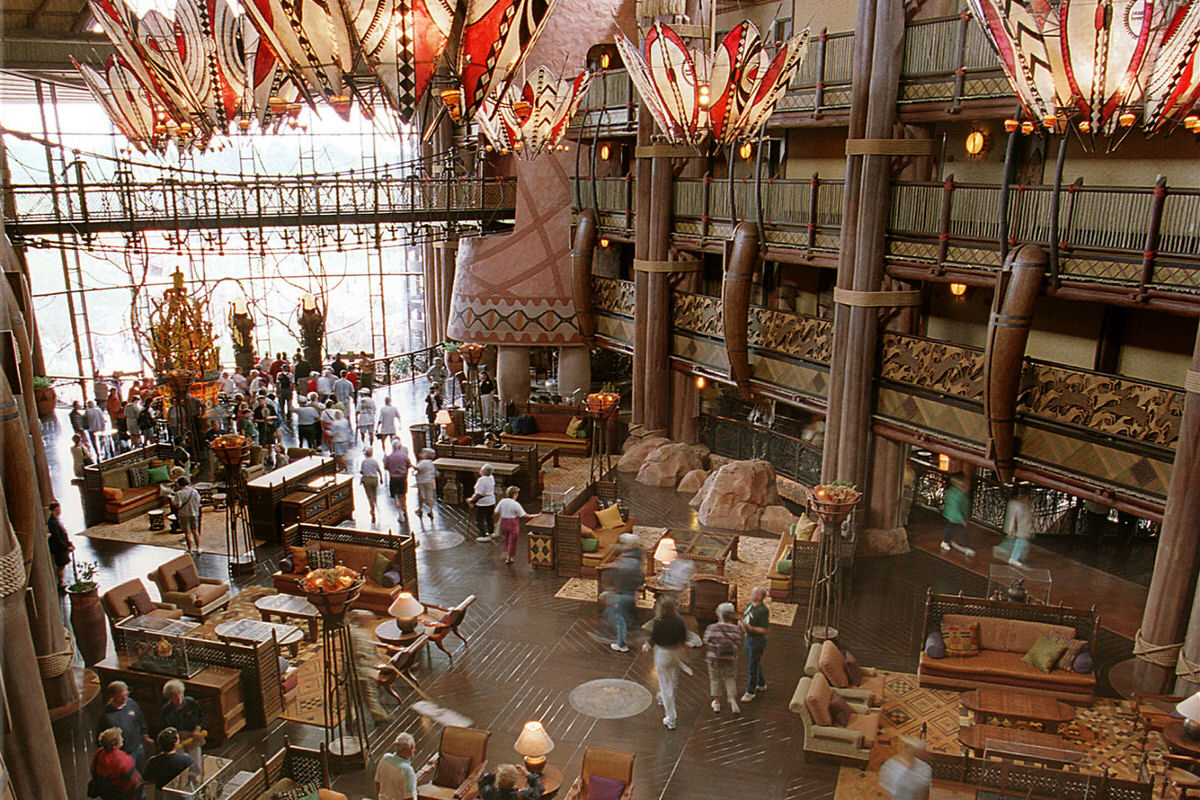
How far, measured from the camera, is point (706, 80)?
337 inches

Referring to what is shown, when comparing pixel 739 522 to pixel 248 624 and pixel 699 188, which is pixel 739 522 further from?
pixel 248 624

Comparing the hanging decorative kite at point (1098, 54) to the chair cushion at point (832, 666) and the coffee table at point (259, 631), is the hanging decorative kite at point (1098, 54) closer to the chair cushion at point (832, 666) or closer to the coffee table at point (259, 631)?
the chair cushion at point (832, 666)

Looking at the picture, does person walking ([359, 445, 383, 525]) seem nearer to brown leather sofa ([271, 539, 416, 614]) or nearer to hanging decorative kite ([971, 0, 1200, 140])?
brown leather sofa ([271, 539, 416, 614])

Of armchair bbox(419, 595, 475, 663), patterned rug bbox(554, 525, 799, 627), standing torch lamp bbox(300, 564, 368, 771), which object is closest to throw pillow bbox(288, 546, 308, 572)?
armchair bbox(419, 595, 475, 663)

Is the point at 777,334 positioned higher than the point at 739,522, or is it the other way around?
the point at 777,334

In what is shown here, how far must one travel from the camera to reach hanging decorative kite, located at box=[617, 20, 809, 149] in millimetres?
8500

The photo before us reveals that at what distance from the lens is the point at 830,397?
45.4ft

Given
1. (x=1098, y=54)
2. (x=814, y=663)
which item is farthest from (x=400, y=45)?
(x=814, y=663)

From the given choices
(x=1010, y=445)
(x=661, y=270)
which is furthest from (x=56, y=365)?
(x=1010, y=445)

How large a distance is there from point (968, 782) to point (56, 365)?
1020 inches

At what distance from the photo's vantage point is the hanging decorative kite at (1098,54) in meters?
5.11

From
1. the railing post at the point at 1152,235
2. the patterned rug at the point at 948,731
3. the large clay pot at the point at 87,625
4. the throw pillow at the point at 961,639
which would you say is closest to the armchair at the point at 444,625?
the large clay pot at the point at 87,625

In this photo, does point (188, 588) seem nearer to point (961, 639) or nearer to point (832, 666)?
point (832, 666)

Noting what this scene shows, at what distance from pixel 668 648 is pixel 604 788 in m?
1.76
